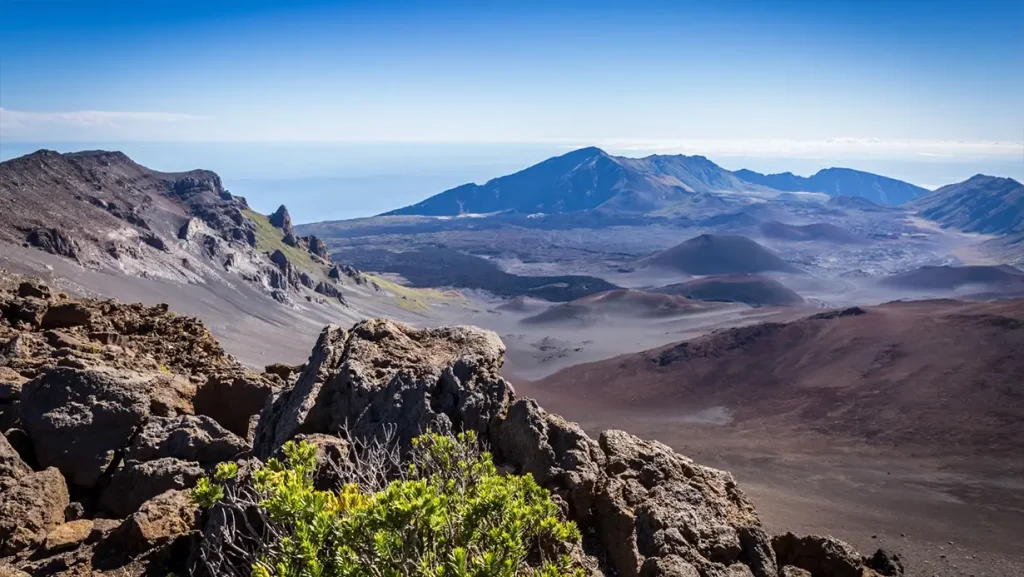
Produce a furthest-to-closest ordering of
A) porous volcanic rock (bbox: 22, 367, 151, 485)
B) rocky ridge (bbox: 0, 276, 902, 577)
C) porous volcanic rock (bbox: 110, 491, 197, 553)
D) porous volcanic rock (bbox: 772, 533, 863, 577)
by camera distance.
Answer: porous volcanic rock (bbox: 772, 533, 863, 577) → porous volcanic rock (bbox: 22, 367, 151, 485) → rocky ridge (bbox: 0, 276, 902, 577) → porous volcanic rock (bbox: 110, 491, 197, 553)

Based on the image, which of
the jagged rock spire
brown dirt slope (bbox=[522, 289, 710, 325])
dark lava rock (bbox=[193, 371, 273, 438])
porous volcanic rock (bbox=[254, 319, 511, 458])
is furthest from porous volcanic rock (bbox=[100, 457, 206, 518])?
the jagged rock spire

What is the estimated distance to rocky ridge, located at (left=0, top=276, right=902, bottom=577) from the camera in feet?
20.1

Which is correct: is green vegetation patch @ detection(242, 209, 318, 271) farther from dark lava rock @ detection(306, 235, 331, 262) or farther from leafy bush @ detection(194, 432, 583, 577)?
leafy bush @ detection(194, 432, 583, 577)

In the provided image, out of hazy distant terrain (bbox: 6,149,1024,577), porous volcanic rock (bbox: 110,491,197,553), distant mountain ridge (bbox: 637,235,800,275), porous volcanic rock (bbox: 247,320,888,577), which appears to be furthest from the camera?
distant mountain ridge (bbox: 637,235,800,275)

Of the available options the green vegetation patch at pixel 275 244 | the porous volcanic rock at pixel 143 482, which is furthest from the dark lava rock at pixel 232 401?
the green vegetation patch at pixel 275 244

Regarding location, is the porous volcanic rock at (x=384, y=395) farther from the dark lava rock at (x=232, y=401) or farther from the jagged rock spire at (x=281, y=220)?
the jagged rock spire at (x=281, y=220)

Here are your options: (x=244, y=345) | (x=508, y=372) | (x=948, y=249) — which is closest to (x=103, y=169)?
(x=244, y=345)

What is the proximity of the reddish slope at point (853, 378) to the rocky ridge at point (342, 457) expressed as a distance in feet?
80.5

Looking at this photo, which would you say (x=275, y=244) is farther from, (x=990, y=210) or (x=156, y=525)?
(x=990, y=210)

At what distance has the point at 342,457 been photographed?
6301 millimetres

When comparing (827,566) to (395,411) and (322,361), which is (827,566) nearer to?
(395,411)

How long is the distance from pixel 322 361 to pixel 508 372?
49815mm

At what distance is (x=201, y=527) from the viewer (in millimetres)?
5852

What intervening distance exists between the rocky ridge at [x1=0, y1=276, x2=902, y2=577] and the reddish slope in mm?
24542
